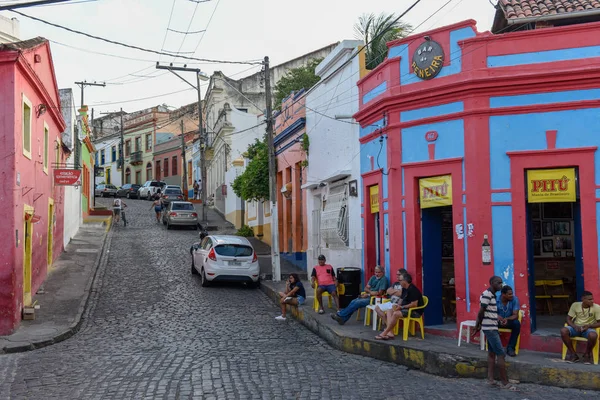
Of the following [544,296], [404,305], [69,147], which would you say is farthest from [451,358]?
[69,147]

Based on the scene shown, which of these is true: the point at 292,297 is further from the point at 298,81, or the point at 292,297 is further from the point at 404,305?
the point at 298,81

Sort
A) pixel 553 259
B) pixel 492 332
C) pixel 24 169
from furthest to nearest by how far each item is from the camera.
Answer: pixel 24 169, pixel 553 259, pixel 492 332

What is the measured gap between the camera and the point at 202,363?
10.3 m

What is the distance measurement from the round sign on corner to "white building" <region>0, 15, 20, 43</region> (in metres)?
11.9

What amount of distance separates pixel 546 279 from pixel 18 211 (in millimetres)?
11035

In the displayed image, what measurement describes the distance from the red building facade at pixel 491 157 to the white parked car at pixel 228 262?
22.1 ft

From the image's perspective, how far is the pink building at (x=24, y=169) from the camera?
13.0m

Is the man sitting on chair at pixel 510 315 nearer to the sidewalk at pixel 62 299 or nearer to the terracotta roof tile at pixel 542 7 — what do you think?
the terracotta roof tile at pixel 542 7

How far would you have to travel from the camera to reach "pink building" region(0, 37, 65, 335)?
13.0m

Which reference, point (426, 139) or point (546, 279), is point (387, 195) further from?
point (546, 279)

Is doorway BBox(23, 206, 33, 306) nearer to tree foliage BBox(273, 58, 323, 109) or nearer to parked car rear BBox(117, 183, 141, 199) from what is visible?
tree foliage BBox(273, 58, 323, 109)

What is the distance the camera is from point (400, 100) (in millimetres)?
12969

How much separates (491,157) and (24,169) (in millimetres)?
9817

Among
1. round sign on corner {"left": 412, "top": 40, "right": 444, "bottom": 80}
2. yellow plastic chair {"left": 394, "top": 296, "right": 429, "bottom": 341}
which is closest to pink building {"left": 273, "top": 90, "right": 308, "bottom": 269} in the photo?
round sign on corner {"left": 412, "top": 40, "right": 444, "bottom": 80}
